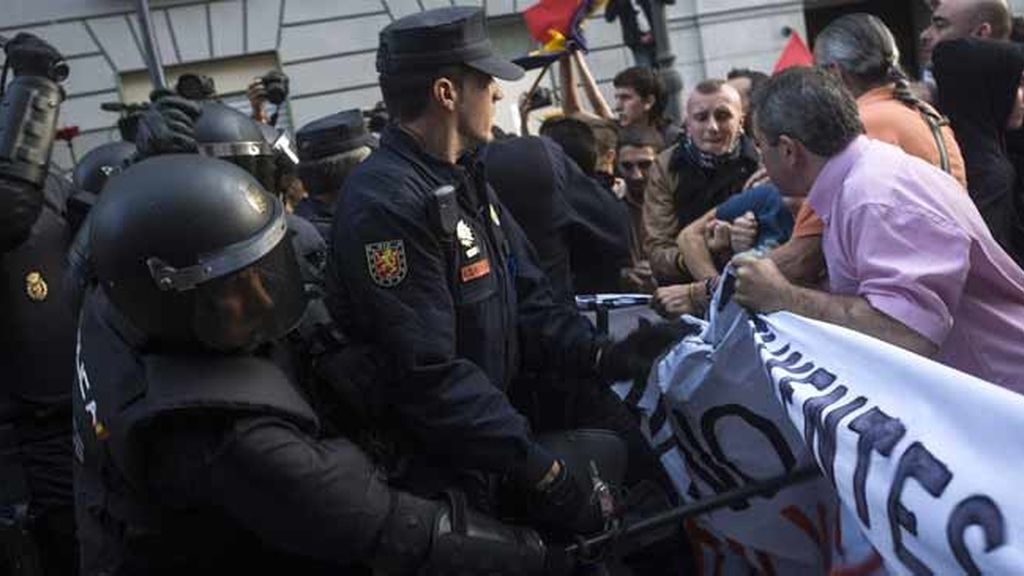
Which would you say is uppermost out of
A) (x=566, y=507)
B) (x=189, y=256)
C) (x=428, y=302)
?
(x=189, y=256)

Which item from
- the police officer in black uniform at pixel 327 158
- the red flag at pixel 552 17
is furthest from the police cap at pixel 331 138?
the red flag at pixel 552 17

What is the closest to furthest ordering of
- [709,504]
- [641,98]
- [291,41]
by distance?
[709,504], [641,98], [291,41]

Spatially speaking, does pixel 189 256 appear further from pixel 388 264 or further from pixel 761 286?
pixel 761 286

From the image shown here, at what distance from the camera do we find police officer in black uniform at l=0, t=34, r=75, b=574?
297cm

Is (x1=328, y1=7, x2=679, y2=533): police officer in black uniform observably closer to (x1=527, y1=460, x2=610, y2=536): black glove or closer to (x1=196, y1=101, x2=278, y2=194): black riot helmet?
(x1=527, y1=460, x2=610, y2=536): black glove

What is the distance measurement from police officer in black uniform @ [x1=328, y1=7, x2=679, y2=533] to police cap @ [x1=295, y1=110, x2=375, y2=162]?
4.24 feet

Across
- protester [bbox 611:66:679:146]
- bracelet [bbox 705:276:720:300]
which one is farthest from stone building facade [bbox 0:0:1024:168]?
bracelet [bbox 705:276:720:300]

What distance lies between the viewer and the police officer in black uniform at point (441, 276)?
6.73 ft

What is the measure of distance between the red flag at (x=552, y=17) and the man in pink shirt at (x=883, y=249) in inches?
181

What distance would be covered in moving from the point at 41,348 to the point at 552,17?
4.69 meters

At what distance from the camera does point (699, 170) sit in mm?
3906

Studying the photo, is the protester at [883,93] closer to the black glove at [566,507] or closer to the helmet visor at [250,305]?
the black glove at [566,507]

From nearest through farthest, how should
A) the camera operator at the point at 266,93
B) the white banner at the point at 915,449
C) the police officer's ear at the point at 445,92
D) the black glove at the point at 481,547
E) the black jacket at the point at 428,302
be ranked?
the white banner at the point at 915,449, the black glove at the point at 481,547, the black jacket at the point at 428,302, the police officer's ear at the point at 445,92, the camera operator at the point at 266,93

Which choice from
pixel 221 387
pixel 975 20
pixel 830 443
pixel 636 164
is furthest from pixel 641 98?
pixel 221 387
